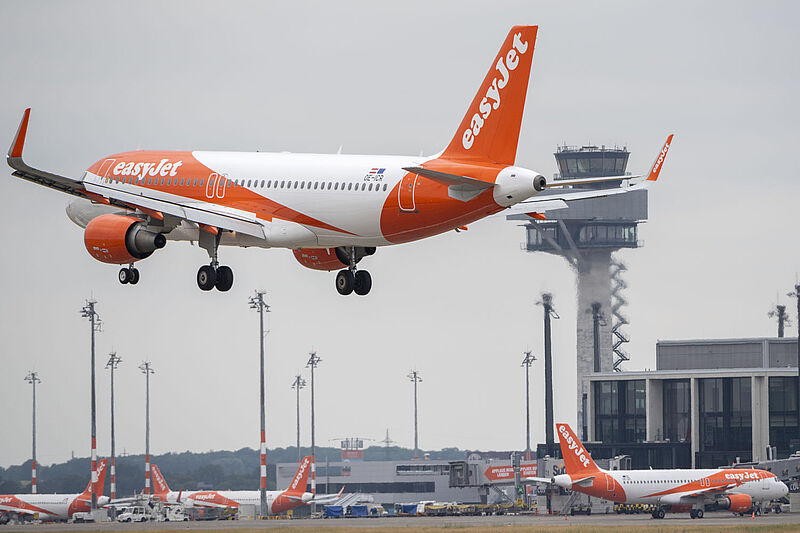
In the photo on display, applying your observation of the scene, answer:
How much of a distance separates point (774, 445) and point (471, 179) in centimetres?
14330

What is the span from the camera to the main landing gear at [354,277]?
6825cm

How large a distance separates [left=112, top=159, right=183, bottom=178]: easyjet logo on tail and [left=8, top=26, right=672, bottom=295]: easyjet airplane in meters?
0.07

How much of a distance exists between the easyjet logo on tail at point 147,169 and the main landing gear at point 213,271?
151 inches

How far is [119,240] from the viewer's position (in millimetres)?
64938

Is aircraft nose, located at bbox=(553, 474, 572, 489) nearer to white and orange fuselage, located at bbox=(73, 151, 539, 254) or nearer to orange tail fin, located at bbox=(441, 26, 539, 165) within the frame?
white and orange fuselage, located at bbox=(73, 151, 539, 254)

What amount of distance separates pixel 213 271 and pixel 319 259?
5.79m

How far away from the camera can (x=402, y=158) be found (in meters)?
63.7

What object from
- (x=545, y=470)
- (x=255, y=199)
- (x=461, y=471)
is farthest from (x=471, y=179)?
(x=461, y=471)

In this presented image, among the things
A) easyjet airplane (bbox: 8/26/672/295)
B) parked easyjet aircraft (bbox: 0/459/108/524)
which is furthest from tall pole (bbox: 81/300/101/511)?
easyjet airplane (bbox: 8/26/672/295)

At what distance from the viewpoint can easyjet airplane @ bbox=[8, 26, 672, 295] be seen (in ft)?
200

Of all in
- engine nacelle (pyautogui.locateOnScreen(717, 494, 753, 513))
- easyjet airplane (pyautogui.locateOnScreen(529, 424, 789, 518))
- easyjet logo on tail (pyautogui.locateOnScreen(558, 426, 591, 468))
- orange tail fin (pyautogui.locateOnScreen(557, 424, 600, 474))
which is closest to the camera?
engine nacelle (pyautogui.locateOnScreen(717, 494, 753, 513))

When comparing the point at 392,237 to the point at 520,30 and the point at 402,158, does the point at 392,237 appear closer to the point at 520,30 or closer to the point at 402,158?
the point at 402,158

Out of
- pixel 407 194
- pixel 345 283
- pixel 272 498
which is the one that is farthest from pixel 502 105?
pixel 272 498

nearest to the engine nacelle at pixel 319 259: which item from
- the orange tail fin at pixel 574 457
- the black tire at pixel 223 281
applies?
the black tire at pixel 223 281
